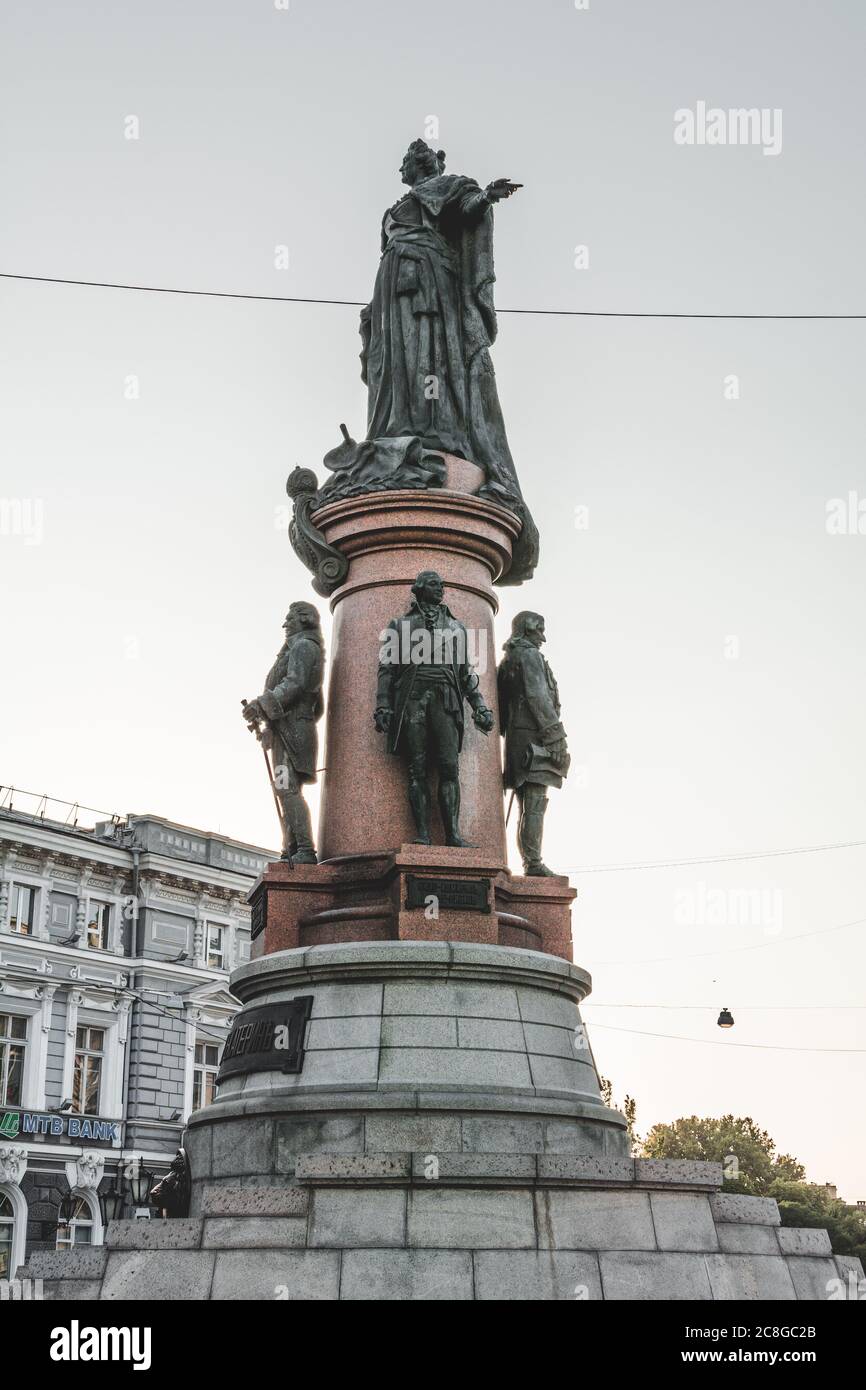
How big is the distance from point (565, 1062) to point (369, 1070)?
71.4 inches

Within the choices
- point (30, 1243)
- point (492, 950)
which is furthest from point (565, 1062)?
point (30, 1243)

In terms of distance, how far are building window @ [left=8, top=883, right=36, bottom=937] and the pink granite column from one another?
32121 millimetres

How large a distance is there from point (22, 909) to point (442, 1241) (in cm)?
3678

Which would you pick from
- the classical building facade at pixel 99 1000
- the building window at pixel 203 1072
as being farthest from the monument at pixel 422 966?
the building window at pixel 203 1072

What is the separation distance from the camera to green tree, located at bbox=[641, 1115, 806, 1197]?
292 feet

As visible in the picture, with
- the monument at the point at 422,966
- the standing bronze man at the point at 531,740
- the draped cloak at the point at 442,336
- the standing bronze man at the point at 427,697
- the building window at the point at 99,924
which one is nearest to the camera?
the monument at the point at 422,966

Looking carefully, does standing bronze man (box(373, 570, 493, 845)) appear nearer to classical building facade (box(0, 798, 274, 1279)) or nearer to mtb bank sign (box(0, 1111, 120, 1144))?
classical building facade (box(0, 798, 274, 1279))

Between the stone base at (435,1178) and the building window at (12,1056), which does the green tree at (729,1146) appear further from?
the stone base at (435,1178)

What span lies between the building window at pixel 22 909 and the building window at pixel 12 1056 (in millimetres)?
2527

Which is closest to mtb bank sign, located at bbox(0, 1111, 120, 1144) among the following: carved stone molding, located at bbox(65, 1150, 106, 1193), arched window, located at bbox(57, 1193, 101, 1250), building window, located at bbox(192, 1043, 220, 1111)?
carved stone molding, located at bbox(65, 1150, 106, 1193)

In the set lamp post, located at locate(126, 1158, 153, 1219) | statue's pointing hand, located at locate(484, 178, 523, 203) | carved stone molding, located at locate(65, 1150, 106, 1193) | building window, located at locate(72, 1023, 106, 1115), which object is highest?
statue's pointing hand, located at locate(484, 178, 523, 203)

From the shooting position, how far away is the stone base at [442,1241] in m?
10.2
